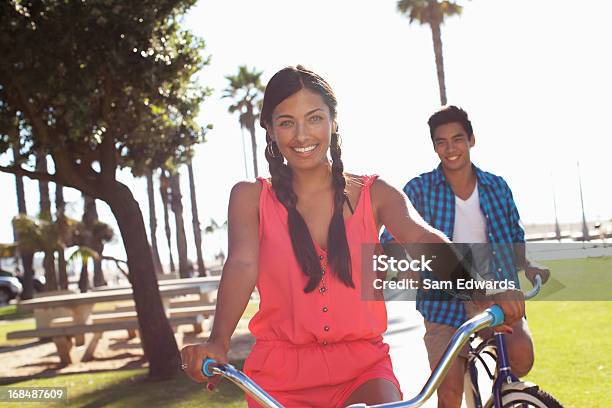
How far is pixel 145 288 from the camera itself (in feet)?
40.1

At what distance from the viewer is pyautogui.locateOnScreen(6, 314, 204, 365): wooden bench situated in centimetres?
1388

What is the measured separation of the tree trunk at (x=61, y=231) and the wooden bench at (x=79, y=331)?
17734 mm

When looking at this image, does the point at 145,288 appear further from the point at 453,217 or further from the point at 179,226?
the point at 179,226

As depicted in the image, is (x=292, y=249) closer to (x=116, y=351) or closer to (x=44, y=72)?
(x=44, y=72)

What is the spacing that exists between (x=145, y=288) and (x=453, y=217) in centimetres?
848

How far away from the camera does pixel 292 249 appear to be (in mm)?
2672

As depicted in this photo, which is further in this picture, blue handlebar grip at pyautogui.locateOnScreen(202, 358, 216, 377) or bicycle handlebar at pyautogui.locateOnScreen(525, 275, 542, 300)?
bicycle handlebar at pyautogui.locateOnScreen(525, 275, 542, 300)

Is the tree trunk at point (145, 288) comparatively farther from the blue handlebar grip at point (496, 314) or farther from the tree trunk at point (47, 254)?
the tree trunk at point (47, 254)

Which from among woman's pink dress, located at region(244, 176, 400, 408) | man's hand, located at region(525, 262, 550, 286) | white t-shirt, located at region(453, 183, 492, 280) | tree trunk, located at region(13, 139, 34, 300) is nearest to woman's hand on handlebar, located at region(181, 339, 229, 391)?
woman's pink dress, located at region(244, 176, 400, 408)

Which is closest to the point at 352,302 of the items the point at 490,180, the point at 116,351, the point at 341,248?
the point at 341,248

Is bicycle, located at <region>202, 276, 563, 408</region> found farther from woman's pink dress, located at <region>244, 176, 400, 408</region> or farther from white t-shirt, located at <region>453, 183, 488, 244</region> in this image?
white t-shirt, located at <region>453, 183, 488, 244</region>

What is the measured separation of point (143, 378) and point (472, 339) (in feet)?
28.5

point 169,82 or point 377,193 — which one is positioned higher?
point 169,82

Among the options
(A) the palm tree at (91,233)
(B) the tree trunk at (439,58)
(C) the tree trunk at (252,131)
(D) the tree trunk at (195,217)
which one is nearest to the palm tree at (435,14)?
(B) the tree trunk at (439,58)
